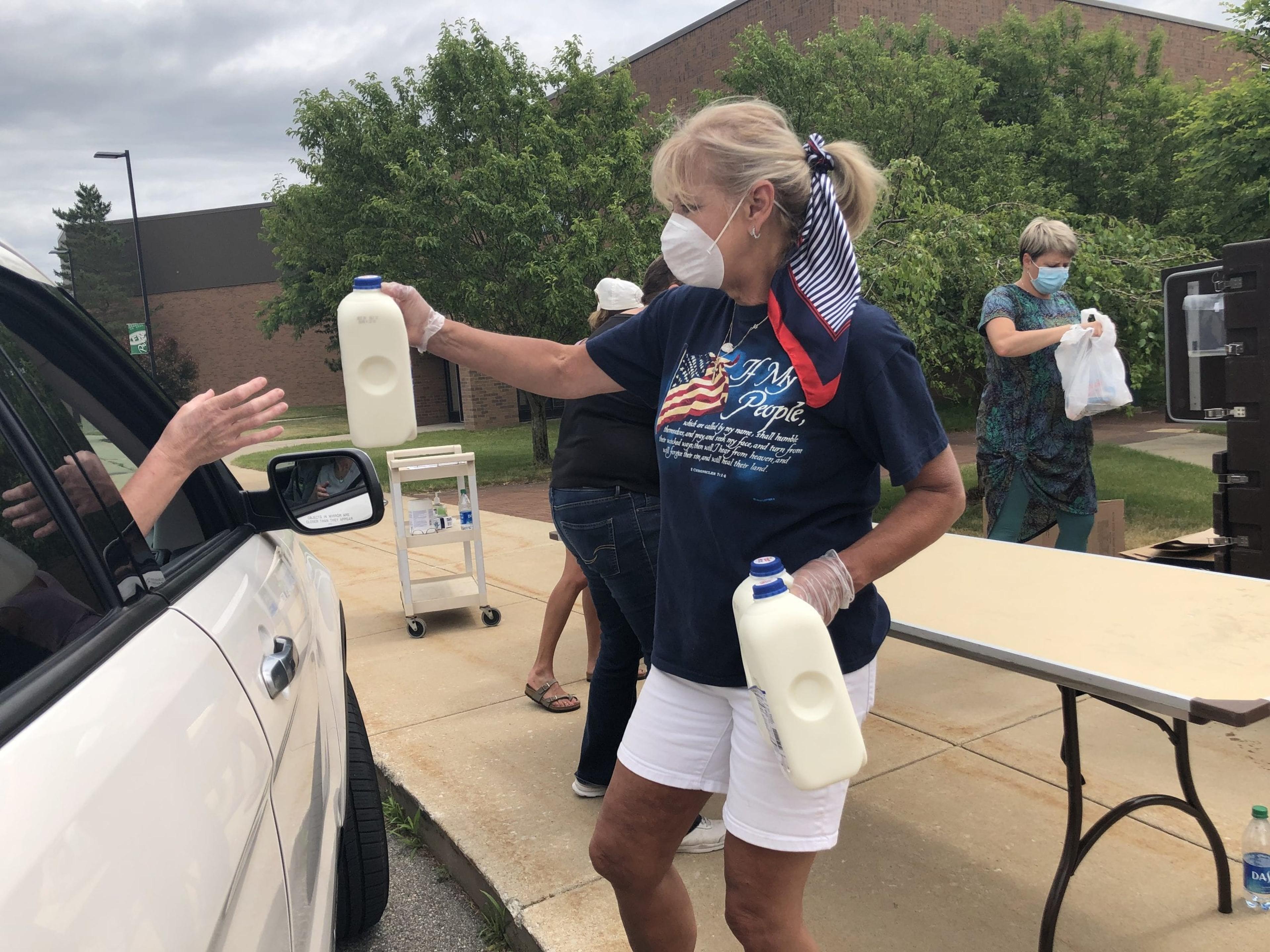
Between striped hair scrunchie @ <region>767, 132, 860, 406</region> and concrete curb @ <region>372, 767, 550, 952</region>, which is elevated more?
striped hair scrunchie @ <region>767, 132, 860, 406</region>

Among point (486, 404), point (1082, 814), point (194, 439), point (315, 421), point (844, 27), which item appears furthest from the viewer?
point (315, 421)

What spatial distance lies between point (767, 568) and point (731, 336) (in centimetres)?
54

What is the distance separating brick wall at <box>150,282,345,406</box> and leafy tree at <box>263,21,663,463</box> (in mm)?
29809

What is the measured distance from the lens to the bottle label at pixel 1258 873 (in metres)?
2.63

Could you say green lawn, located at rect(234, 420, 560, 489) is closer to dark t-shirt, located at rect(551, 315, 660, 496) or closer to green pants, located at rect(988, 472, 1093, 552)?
green pants, located at rect(988, 472, 1093, 552)

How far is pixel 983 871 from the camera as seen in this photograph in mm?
2994

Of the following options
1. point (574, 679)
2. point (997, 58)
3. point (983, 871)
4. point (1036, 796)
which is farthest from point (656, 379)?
point (997, 58)

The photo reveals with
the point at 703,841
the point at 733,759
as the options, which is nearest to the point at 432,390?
the point at 703,841

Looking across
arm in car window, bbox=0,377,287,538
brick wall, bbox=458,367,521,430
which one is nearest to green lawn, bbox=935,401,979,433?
brick wall, bbox=458,367,521,430

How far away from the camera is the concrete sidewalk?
274cm

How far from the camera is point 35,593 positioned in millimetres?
1262

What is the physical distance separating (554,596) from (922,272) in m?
3.85

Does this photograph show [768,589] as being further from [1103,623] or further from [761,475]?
[1103,623]

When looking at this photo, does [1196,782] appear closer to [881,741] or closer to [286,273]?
[881,741]
